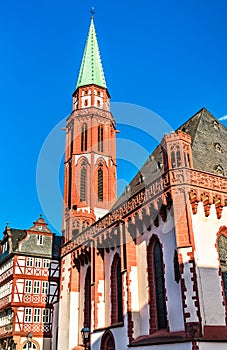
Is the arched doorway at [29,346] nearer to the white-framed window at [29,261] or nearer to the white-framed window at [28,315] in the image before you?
the white-framed window at [28,315]

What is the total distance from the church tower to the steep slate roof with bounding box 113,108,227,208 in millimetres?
12563

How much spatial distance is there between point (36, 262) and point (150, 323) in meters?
22.2

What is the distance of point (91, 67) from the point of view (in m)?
49.6

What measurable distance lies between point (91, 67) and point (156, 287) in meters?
35.3

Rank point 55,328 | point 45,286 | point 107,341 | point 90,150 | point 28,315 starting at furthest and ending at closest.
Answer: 1. point 90,150
2. point 45,286
3. point 28,315
4. point 55,328
5. point 107,341

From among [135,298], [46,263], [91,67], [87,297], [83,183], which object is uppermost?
[91,67]

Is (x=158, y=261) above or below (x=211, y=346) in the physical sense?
above

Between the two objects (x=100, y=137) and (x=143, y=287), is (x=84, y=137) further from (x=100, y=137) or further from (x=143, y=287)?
(x=143, y=287)

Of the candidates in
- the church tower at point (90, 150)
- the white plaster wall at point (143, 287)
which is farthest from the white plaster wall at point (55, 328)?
the white plaster wall at point (143, 287)

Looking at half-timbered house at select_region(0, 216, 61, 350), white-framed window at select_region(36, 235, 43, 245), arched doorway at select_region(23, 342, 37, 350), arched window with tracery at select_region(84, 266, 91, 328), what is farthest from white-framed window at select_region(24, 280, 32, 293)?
arched window with tracery at select_region(84, 266, 91, 328)

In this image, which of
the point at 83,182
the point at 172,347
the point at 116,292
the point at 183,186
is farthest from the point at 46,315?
the point at 183,186

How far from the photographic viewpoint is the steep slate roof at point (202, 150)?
21.4 m

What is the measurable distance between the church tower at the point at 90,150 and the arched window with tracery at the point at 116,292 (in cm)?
1183

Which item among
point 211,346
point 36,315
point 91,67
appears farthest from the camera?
point 91,67
